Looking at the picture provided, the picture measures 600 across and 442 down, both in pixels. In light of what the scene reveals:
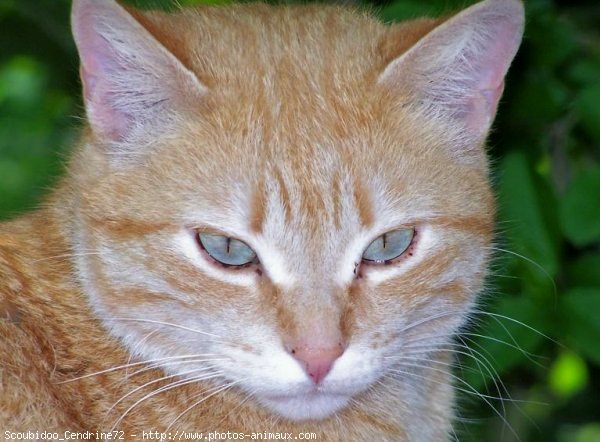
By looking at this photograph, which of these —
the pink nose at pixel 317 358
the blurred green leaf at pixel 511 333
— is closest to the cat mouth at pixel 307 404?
the pink nose at pixel 317 358

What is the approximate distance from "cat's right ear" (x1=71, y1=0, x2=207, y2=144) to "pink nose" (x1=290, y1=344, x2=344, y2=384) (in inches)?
30.4

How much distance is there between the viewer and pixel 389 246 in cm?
286

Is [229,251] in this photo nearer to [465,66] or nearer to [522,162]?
[465,66]

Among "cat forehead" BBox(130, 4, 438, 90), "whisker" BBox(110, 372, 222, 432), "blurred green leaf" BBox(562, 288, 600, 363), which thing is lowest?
"blurred green leaf" BBox(562, 288, 600, 363)

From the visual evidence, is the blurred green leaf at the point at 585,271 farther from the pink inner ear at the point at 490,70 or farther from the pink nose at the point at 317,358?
the pink nose at the point at 317,358

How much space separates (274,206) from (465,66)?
75cm

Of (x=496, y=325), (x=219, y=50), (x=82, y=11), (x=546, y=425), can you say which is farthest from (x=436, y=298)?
(x=546, y=425)

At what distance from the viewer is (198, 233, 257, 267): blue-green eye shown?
272 centimetres

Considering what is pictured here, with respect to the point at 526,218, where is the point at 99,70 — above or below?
above

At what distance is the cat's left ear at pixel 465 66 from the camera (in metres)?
2.82

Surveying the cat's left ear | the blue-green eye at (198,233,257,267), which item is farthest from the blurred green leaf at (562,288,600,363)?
the blue-green eye at (198,233,257,267)

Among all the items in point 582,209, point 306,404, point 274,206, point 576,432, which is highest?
point 274,206

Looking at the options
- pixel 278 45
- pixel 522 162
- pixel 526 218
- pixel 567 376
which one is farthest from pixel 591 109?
pixel 567 376

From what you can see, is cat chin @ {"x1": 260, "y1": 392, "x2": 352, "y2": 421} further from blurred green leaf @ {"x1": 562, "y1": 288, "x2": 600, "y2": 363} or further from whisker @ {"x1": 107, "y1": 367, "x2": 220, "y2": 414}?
blurred green leaf @ {"x1": 562, "y1": 288, "x2": 600, "y2": 363}
